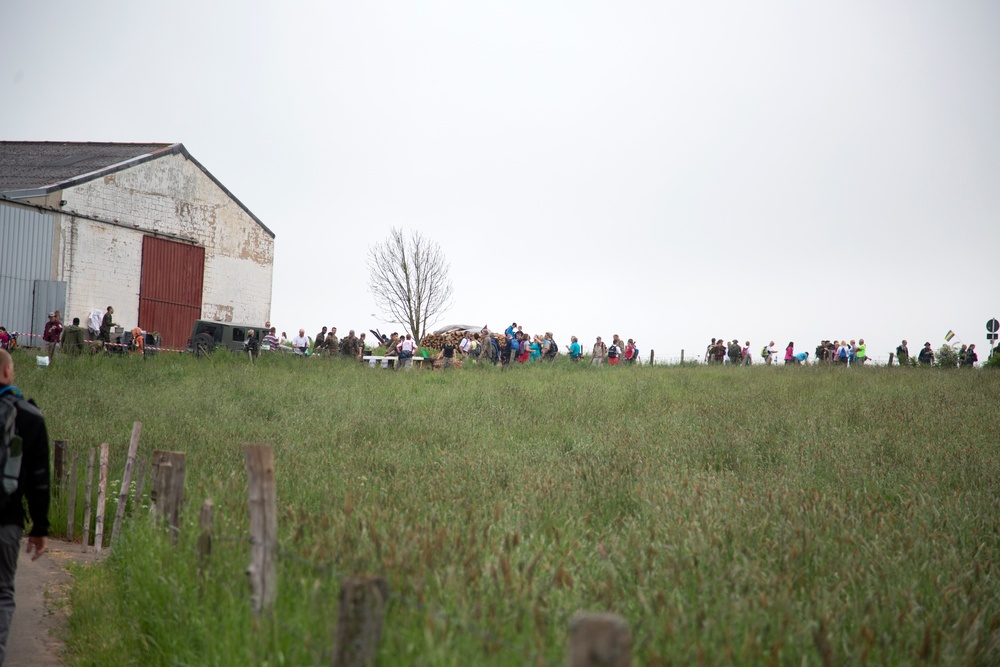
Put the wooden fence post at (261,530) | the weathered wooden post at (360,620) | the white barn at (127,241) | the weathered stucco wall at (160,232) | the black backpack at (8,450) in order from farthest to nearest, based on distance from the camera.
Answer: the weathered stucco wall at (160,232), the white barn at (127,241), the black backpack at (8,450), the wooden fence post at (261,530), the weathered wooden post at (360,620)

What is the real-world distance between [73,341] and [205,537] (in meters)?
20.9

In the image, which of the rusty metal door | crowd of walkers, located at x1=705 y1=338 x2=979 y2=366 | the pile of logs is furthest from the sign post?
the rusty metal door

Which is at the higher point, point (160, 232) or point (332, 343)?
point (160, 232)

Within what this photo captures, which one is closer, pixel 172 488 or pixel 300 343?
pixel 172 488

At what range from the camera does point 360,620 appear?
3.22m

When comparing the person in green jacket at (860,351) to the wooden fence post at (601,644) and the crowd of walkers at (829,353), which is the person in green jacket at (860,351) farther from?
the wooden fence post at (601,644)

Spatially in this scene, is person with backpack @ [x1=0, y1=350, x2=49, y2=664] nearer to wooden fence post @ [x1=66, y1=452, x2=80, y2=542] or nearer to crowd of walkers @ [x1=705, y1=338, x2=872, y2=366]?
wooden fence post @ [x1=66, y1=452, x2=80, y2=542]

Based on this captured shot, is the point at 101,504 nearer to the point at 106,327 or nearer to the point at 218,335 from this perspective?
the point at 106,327

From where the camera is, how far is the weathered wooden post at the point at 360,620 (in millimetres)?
Result: 3172

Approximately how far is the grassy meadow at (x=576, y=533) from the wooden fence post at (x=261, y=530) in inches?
5.6

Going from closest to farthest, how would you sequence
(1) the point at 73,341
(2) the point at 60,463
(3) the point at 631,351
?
(2) the point at 60,463, (1) the point at 73,341, (3) the point at 631,351

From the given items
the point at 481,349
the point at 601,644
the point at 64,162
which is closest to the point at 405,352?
the point at 481,349

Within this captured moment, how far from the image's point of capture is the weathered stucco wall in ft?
93.6

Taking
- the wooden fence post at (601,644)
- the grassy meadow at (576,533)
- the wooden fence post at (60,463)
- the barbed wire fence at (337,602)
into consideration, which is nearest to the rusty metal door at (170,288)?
the grassy meadow at (576,533)
